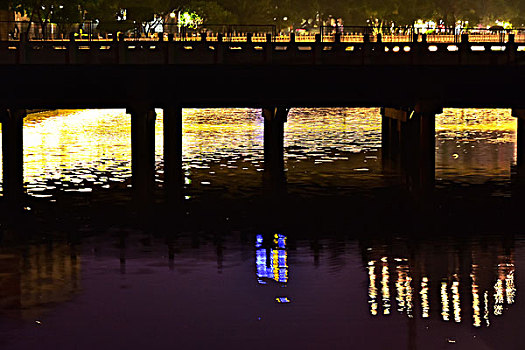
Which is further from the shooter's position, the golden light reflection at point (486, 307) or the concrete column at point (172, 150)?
the concrete column at point (172, 150)

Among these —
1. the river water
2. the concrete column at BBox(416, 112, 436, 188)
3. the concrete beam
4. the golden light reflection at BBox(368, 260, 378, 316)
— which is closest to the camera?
the river water

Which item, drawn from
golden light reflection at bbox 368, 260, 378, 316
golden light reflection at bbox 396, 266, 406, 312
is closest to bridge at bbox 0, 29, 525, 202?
golden light reflection at bbox 368, 260, 378, 316

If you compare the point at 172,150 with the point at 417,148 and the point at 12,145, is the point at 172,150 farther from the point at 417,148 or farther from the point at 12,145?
the point at 417,148

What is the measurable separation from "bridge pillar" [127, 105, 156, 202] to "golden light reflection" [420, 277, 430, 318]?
21.3 meters

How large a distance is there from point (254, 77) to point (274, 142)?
213 inches

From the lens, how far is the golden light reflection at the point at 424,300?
84.0 ft

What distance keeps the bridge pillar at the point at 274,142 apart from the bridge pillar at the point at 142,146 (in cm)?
477

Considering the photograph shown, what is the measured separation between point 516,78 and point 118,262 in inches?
937

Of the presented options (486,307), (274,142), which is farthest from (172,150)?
(486,307)

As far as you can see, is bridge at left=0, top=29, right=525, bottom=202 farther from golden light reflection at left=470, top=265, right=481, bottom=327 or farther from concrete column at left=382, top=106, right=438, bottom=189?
golden light reflection at left=470, top=265, right=481, bottom=327

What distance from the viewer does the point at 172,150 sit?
55500 millimetres

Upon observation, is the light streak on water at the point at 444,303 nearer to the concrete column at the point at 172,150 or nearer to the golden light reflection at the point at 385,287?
the golden light reflection at the point at 385,287

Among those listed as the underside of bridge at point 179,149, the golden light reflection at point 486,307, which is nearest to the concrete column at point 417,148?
the underside of bridge at point 179,149

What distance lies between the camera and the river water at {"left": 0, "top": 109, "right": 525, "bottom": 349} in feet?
79.5
